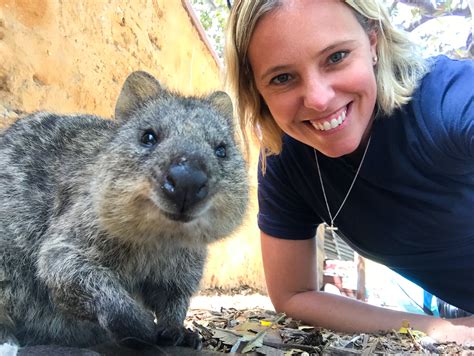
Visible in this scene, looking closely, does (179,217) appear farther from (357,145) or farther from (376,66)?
(376,66)

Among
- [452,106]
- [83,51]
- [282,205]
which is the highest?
[83,51]

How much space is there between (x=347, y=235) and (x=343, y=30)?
4.45 feet

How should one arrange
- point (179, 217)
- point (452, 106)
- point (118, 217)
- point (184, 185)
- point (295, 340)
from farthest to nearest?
point (295, 340) → point (452, 106) → point (118, 217) → point (179, 217) → point (184, 185)

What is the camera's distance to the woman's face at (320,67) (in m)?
2.33

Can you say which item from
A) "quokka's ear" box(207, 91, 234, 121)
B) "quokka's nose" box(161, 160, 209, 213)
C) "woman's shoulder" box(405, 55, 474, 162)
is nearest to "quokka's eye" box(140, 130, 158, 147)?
"quokka's nose" box(161, 160, 209, 213)

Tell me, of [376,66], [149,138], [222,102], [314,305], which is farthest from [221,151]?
[314,305]

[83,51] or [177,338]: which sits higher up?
[83,51]

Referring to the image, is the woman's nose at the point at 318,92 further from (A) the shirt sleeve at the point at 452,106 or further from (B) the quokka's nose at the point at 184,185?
(B) the quokka's nose at the point at 184,185

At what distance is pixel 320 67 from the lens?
2383 mm

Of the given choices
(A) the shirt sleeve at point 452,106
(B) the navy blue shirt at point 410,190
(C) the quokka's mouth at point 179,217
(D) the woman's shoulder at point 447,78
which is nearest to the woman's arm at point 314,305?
(B) the navy blue shirt at point 410,190

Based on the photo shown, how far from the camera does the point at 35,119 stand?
103 inches

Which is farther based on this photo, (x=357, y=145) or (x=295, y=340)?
(x=357, y=145)

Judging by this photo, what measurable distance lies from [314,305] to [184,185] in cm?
186

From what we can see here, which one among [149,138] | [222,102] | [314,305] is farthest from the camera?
[314,305]
